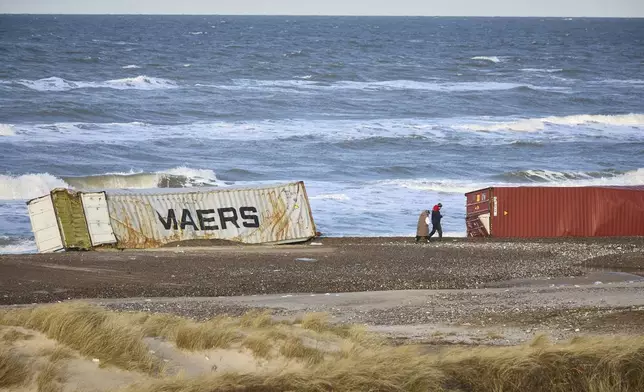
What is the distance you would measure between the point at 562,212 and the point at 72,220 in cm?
1716

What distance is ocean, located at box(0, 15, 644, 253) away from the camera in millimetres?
44719

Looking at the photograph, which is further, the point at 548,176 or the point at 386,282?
the point at 548,176

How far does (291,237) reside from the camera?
32031 mm

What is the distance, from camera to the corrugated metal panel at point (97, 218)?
30.3 m

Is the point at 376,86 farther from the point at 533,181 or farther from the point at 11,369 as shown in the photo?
the point at 11,369

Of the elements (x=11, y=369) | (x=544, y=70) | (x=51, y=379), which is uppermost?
(x=11, y=369)

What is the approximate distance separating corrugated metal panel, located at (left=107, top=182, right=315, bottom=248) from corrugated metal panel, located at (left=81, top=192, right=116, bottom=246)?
Answer: 0.77 ft

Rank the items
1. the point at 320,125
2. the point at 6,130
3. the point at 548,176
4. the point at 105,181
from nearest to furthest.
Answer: the point at 105,181
the point at 548,176
the point at 6,130
the point at 320,125

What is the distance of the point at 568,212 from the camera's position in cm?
3266

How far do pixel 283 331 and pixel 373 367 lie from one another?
2.92m

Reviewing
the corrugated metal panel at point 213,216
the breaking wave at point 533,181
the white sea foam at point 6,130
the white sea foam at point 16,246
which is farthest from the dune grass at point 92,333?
the white sea foam at point 6,130

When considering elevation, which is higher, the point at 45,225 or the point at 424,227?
the point at 45,225

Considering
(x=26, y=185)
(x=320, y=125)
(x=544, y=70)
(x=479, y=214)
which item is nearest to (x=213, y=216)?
(x=479, y=214)

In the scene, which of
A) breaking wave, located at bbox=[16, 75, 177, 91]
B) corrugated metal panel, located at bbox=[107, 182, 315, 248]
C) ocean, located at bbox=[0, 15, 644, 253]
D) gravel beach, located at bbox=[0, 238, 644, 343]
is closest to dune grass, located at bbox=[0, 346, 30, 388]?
gravel beach, located at bbox=[0, 238, 644, 343]
